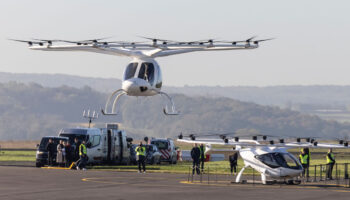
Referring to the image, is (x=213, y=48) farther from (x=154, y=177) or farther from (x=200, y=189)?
(x=200, y=189)

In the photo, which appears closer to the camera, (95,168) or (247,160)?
(247,160)

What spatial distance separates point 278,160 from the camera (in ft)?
110

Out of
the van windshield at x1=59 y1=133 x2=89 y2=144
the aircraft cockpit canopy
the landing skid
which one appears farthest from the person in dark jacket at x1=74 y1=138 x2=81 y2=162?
the aircraft cockpit canopy

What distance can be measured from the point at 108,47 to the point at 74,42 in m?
1.77

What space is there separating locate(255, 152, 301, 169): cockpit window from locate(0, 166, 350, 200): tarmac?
0.89 m

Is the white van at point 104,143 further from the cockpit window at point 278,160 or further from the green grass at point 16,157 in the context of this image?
the cockpit window at point 278,160

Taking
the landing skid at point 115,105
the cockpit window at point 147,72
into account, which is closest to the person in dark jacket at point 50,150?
the landing skid at point 115,105

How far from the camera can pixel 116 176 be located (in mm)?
38875

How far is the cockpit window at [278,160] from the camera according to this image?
1315 inches

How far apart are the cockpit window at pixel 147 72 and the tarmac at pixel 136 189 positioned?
17.7 ft

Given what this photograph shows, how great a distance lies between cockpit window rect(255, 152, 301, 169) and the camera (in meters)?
33.4

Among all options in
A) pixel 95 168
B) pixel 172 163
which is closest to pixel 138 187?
pixel 95 168

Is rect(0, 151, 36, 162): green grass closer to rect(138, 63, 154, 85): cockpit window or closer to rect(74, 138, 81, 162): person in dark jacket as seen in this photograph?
rect(74, 138, 81, 162): person in dark jacket

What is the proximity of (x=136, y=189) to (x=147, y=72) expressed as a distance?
1196 cm
